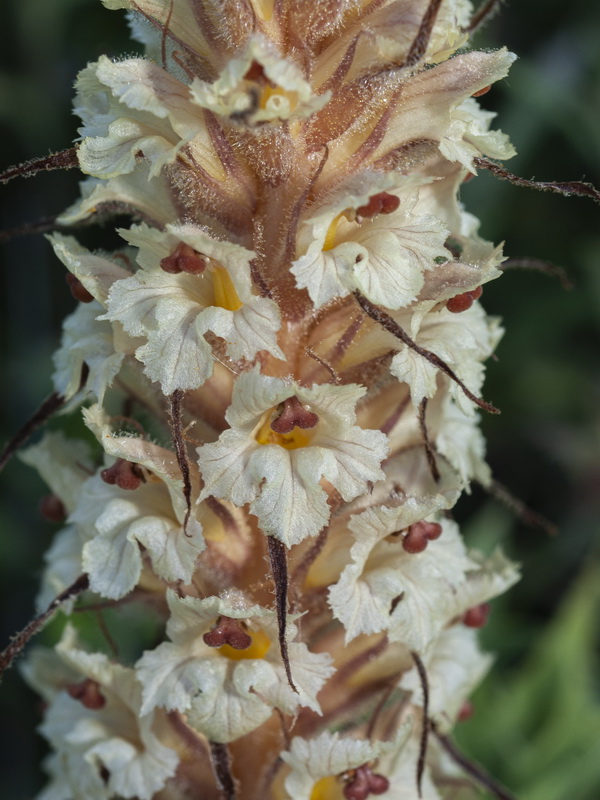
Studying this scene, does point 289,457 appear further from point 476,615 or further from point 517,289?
point 517,289

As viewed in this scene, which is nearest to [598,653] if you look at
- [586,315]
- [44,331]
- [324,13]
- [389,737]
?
[586,315]

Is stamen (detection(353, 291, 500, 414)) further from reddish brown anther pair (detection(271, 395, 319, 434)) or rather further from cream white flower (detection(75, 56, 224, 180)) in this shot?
cream white flower (detection(75, 56, 224, 180))

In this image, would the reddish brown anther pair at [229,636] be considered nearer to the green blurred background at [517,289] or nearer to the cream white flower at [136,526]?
the cream white flower at [136,526]

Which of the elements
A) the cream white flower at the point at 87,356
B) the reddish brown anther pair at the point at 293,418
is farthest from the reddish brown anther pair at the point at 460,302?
the cream white flower at the point at 87,356

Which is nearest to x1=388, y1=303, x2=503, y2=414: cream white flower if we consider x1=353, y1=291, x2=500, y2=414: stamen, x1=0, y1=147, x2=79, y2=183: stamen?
x1=353, y1=291, x2=500, y2=414: stamen

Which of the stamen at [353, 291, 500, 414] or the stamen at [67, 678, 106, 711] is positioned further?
the stamen at [67, 678, 106, 711]

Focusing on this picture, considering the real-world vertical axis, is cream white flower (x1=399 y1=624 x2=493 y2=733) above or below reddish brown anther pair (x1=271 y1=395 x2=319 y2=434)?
below
